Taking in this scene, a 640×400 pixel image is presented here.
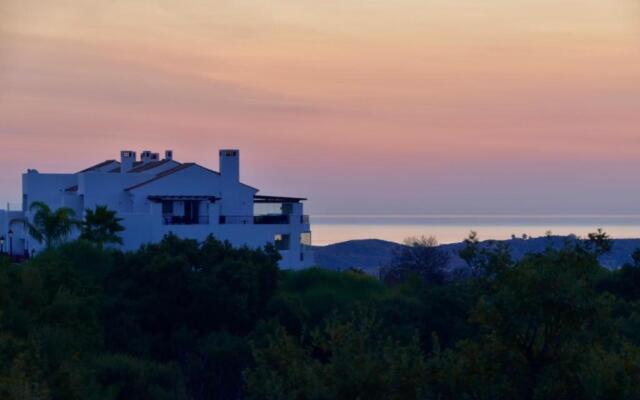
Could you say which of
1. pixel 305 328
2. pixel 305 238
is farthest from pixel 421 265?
pixel 305 328

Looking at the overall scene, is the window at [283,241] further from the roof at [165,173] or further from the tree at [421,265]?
the roof at [165,173]

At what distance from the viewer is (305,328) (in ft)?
61.7

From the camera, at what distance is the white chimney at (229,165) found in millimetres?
55000

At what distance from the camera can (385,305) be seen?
3612cm

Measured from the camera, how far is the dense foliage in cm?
1470

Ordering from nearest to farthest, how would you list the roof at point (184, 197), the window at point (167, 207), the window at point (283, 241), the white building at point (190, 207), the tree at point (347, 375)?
1. the tree at point (347, 375)
2. the white building at point (190, 207)
3. the roof at point (184, 197)
4. the window at point (167, 207)
5. the window at point (283, 241)

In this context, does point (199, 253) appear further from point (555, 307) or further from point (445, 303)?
point (555, 307)

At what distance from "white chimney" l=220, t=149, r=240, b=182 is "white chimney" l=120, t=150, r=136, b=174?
22.2ft

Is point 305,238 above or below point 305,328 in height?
above

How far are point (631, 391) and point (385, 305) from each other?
874 inches

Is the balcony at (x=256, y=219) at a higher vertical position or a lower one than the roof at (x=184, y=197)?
lower

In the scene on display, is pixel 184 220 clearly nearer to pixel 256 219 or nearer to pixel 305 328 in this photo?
pixel 256 219

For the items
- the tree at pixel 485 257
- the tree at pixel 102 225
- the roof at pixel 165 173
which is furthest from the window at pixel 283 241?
the tree at pixel 485 257

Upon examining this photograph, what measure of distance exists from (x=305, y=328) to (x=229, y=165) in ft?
121
